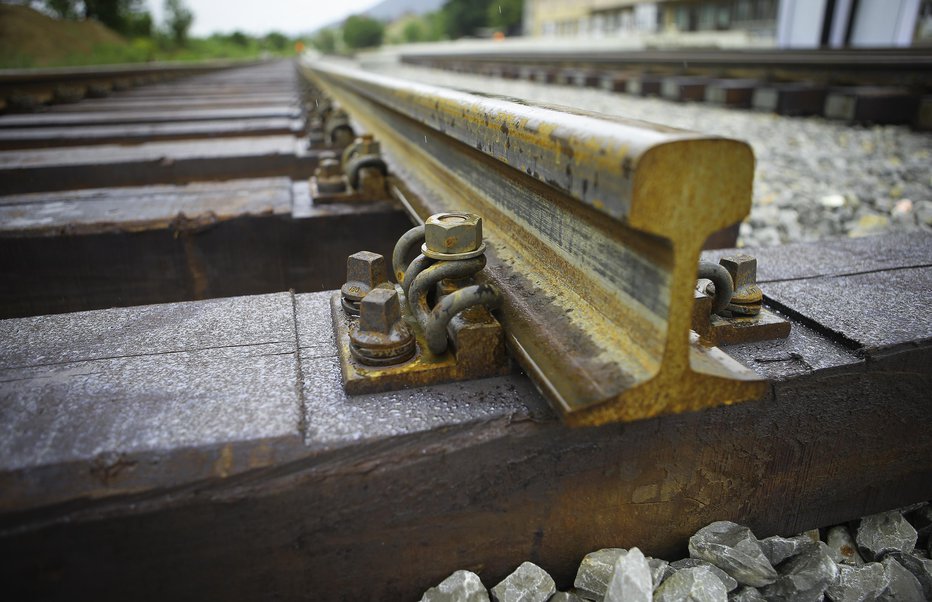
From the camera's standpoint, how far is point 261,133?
4.14 metres

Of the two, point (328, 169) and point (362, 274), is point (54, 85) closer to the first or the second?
point (328, 169)

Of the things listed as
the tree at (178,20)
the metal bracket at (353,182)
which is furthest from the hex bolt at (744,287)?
the tree at (178,20)

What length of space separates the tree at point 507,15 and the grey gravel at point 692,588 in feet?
223

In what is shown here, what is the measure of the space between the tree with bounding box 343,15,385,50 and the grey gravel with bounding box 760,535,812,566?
73.8 m

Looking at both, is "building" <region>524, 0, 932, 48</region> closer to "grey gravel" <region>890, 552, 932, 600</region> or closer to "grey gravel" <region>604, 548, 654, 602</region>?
"grey gravel" <region>890, 552, 932, 600</region>

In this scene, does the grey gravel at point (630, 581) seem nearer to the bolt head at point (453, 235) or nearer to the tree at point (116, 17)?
the bolt head at point (453, 235)

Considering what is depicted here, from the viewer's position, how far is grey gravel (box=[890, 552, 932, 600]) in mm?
1278

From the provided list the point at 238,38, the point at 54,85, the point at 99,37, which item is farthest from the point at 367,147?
the point at 238,38

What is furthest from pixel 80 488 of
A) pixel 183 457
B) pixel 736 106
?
pixel 736 106

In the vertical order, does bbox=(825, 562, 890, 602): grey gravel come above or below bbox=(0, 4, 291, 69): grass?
below

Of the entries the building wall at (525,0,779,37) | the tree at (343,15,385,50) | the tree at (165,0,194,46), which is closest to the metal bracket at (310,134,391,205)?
the building wall at (525,0,779,37)

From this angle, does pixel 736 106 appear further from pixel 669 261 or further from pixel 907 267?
pixel 669 261

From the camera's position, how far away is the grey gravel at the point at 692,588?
1.17m

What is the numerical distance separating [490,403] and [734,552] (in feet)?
1.93
